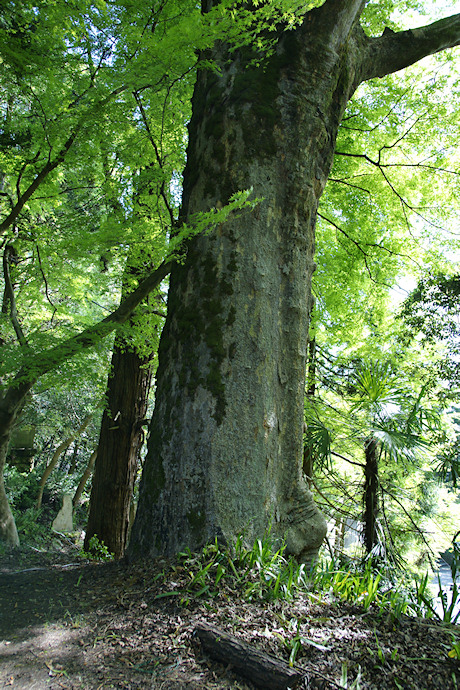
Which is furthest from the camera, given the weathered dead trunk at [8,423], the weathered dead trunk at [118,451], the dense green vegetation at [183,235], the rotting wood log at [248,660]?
the weathered dead trunk at [118,451]

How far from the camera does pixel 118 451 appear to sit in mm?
6625

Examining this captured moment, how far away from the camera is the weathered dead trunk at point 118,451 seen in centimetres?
639

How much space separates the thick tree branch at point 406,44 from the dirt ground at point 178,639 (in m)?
5.05

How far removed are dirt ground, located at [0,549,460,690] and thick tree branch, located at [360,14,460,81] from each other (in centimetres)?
505

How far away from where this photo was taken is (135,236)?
4176 mm

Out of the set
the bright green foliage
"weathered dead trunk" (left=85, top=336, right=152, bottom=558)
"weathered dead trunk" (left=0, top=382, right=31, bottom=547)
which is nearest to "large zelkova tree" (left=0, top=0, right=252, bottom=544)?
"weathered dead trunk" (left=0, top=382, right=31, bottom=547)

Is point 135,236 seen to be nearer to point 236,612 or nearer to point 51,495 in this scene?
point 236,612

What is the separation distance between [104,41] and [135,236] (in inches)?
67.2

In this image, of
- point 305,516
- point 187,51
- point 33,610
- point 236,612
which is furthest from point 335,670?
point 187,51

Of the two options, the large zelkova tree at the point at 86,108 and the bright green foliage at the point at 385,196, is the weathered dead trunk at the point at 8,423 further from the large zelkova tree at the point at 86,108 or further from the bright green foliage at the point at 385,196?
the bright green foliage at the point at 385,196

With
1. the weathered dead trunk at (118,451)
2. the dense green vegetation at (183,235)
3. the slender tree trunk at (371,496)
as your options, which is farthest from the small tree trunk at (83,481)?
the slender tree trunk at (371,496)

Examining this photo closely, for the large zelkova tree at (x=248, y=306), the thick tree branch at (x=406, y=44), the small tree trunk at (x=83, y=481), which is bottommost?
the small tree trunk at (x=83, y=481)

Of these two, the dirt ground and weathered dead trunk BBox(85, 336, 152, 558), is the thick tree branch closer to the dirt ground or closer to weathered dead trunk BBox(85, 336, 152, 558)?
weathered dead trunk BBox(85, 336, 152, 558)

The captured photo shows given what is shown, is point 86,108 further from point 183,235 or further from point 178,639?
point 178,639
